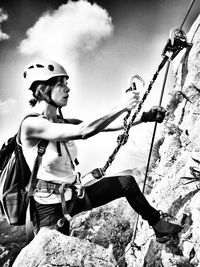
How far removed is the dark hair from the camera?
3.75m

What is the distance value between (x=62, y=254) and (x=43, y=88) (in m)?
2.30

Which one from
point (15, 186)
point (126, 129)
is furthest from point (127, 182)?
point (15, 186)

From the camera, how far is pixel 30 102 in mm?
3984

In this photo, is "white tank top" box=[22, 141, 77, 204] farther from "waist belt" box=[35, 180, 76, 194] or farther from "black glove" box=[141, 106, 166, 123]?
"black glove" box=[141, 106, 166, 123]

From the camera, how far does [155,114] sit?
4.26m

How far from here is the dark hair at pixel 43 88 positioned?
148 inches

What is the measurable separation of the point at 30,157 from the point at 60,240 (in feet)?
3.72

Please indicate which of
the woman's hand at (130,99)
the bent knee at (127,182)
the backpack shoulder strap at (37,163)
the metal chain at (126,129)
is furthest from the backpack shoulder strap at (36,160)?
the bent knee at (127,182)

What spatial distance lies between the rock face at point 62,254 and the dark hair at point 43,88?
1.91 metres

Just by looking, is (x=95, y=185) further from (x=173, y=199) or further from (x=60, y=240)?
(x=173, y=199)

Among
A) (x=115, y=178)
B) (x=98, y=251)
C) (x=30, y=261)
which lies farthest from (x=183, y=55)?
(x=30, y=261)

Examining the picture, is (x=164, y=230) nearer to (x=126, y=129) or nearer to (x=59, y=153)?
(x=126, y=129)

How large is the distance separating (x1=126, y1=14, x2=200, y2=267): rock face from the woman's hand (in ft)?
6.62

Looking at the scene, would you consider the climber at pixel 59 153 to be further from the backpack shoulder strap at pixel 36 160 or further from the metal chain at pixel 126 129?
the metal chain at pixel 126 129
